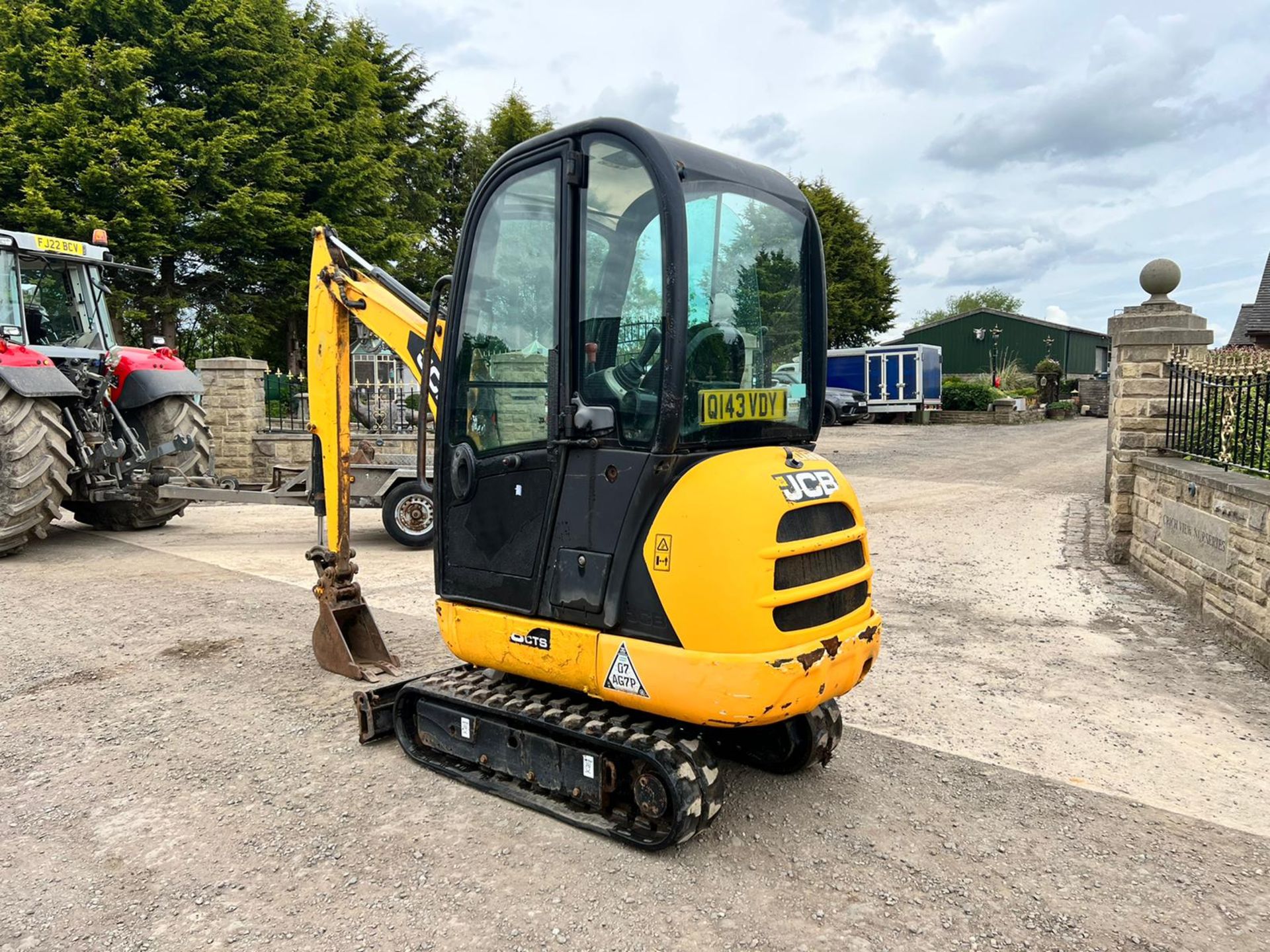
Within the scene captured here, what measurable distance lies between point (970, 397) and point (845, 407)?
477 cm

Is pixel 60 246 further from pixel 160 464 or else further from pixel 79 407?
pixel 160 464

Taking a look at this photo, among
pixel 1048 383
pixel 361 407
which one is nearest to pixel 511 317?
pixel 361 407

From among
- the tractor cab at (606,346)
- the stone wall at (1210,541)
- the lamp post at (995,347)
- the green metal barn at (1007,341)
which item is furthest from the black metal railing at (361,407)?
the green metal barn at (1007,341)

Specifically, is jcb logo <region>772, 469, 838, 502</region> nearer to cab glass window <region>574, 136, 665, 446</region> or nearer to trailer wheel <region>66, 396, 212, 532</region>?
cab glass window <region>574, 136, 665, 446</region>

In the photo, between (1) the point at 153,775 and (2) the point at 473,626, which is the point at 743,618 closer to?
(2) the point at 473,626

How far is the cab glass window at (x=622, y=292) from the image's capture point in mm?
3168

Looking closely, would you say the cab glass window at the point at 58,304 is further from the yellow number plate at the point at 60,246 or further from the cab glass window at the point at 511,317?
the cab glass window at the point at 511,317

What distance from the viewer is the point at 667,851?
3.24m

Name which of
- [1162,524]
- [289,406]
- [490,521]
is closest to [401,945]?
[490,521]

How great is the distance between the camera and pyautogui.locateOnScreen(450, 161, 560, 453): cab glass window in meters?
3.45

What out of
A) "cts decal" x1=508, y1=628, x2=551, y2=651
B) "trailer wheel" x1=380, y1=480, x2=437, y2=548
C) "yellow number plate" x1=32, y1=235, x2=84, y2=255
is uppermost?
"yellow number plate" x1=32, y1=235, x2=84, y2=255

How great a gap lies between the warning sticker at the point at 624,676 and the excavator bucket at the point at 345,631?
2.31 meters

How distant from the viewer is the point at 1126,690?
204 inches

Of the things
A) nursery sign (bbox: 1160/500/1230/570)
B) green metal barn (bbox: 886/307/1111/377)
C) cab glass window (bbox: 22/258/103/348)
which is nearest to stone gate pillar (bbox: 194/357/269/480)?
cab glass window (bbox: 22/258/103/348)
